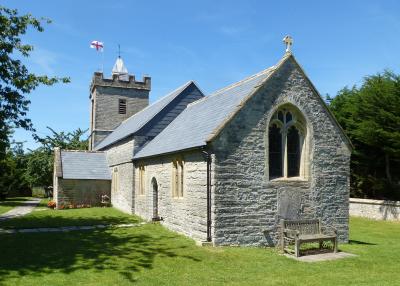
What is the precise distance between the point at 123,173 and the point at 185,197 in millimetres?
11281

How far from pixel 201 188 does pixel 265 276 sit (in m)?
4.67

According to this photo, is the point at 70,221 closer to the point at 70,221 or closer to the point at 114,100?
the point at 70,221

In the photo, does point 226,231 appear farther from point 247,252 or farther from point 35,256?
point 35,256

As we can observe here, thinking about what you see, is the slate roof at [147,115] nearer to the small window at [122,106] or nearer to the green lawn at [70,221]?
the small window at [122,106]

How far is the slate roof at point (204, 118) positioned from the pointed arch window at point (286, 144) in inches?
64.1

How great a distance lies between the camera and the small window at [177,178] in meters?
16.5

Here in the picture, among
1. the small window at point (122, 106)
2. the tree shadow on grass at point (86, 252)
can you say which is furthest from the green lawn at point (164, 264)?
the small window at point (122, 106)

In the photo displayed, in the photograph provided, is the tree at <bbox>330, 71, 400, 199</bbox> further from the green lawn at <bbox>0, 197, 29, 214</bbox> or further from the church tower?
the green lawn at <bbox>0, 197, 29, 214</bbox>

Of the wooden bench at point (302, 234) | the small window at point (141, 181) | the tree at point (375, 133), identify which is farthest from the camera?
the tree at point (375, 133)

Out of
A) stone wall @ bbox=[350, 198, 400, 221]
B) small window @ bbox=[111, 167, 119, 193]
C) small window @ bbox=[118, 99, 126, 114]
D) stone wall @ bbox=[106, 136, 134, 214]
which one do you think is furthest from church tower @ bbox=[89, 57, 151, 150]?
stone wall @ bbox=[350, 198, 400, 221]

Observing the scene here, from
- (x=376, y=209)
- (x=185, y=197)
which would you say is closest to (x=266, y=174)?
(x=185, y=197)

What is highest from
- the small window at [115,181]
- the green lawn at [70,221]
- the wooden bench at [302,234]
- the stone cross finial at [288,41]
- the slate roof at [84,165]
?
the stone cross finial at [288,41]

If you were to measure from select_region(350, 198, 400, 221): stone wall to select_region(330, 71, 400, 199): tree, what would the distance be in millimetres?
2117

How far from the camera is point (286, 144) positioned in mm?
15102
